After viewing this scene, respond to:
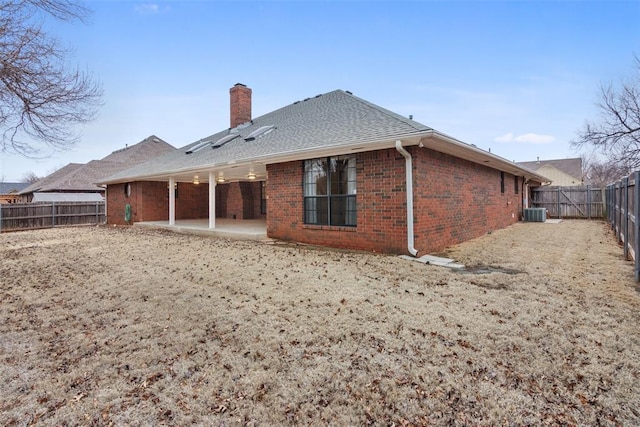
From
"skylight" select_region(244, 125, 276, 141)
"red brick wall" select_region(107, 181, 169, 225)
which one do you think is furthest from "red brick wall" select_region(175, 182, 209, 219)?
"skylight" select_region(244, 125, 276, 141)

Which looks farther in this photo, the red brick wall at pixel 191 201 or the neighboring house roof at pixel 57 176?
the neighboring house roof at pixel 57 176

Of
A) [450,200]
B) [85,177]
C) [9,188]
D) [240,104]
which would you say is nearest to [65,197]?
[85,177]

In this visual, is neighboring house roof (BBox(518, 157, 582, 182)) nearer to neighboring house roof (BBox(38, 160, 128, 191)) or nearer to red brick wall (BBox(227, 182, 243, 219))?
red brick wall (BBox(227, 182, 243, 219))

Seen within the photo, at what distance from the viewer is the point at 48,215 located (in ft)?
59.7

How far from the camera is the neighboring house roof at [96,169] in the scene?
25728 mm

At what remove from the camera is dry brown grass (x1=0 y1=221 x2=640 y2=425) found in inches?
83.1

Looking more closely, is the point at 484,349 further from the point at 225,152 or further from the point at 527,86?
the point at 527,86

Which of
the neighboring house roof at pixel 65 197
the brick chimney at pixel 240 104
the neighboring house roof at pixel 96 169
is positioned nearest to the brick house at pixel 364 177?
the brick chimney at pixel 240 104

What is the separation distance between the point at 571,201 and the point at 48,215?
31.5 meters

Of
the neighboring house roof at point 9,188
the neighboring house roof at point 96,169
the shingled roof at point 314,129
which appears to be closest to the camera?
the shingled roof at point 314,129

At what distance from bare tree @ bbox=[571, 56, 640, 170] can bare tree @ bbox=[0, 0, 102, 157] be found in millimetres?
23863

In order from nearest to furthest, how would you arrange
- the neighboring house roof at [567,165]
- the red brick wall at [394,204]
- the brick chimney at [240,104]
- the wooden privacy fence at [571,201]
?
the red brick wall at [394,204] < the brick chimney at [240,104] < the wooden privacy fence at [571,201] < the neighboring house roof at [567,165]

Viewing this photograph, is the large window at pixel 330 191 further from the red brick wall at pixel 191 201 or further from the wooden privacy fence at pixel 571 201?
the wooden privacy fence at pixel 571 201

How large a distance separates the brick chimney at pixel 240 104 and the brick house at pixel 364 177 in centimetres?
441
